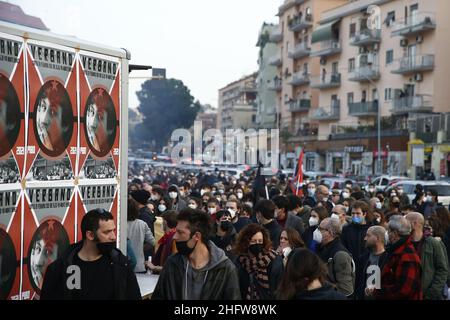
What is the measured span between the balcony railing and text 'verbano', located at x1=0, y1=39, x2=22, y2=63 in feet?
232

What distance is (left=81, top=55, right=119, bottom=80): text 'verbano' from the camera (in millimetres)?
5445

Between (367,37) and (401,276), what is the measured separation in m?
50.1

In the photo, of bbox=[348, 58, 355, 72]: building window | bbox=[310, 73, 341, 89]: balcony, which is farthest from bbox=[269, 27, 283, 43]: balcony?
bbox=[348, 58, 355, 72]: building window

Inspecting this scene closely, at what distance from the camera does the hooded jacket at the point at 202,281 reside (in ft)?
15.9

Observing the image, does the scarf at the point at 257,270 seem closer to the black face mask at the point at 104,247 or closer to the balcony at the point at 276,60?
the black face mask at the point at 104,247

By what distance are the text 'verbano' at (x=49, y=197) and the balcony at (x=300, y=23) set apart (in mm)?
62925

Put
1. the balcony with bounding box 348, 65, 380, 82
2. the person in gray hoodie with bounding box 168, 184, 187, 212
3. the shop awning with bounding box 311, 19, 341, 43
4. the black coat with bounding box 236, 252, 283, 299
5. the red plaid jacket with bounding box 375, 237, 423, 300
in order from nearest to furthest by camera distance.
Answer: the black coat with bounding box 236, 252, 283, 299
the red plaid jacket with bounding box 375, 237, 423, 300
the person in gray hoodie with bounding box 168, 184, 187, 212
the balcony with bounding box 348, 65, 380, 82
the shop awning with bounding box 311, 19, 341, 43

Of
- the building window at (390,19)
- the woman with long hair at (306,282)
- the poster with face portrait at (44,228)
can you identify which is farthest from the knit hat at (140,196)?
the building window at (390,19)

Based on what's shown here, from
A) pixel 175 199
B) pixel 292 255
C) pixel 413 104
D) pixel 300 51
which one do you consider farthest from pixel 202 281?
pixel 300 51

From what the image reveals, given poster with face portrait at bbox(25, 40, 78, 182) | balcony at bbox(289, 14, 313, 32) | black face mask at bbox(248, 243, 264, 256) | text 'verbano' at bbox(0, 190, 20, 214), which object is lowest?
black face mask at bbox(248, 243, 264, 256)

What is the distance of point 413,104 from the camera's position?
48219mm

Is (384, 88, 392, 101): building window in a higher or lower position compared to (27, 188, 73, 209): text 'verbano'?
higher

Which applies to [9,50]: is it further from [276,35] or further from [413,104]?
[276,35]

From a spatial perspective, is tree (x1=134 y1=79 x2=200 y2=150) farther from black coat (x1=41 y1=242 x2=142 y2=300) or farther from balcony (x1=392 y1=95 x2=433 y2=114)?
black coat (x1=41 y1=242 x2=142 y2=300)
